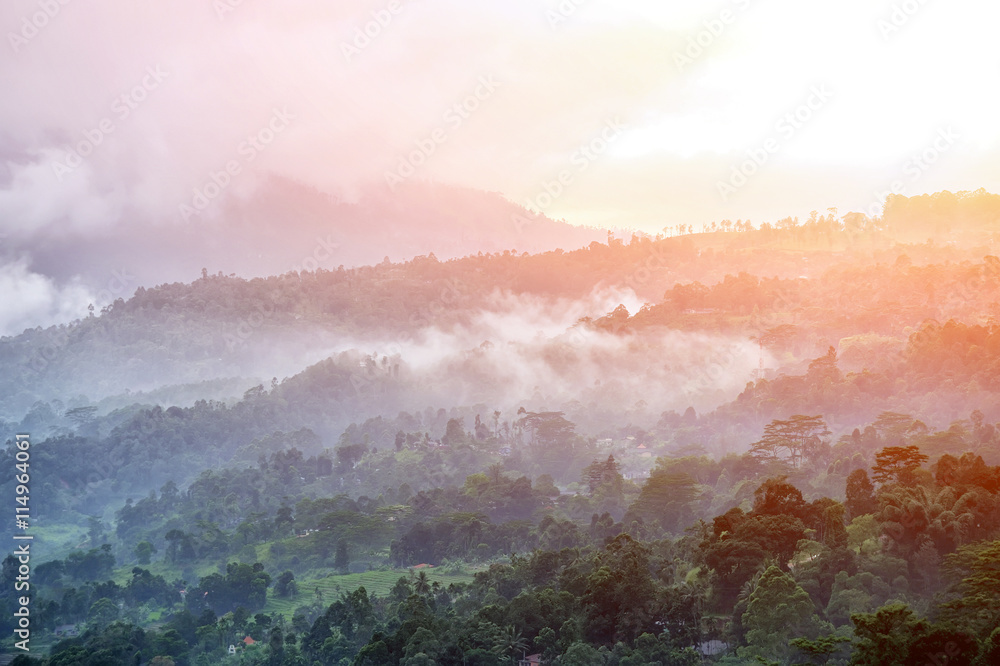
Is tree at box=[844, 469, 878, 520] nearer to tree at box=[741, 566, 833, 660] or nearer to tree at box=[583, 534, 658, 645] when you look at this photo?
tree at box=[741, 566, 833, 660]

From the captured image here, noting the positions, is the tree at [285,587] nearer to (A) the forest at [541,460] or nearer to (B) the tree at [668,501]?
(A) the forest at [541,460]

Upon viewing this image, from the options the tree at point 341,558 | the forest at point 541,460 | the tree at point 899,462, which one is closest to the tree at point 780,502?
the forest at point 541,460

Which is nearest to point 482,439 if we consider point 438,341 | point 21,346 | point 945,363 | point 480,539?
point 480,539

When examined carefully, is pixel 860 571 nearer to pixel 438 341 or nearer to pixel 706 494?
pixel 706 494

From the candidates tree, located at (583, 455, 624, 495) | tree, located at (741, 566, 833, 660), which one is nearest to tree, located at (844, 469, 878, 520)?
A: tree, located at (741, 566, 833, 660)

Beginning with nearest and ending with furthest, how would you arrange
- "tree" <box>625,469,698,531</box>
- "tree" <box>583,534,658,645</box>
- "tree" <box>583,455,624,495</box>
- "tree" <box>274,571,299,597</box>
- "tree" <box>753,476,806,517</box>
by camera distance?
"tree" <box>583,534,658,645</box> → "tree" <box>753,476,806,517</box> → "tree" <box>274,571,299,597</box> → "tree" <box>625,469,698,531</box> → "tree" <box>583,455,624,495</box>

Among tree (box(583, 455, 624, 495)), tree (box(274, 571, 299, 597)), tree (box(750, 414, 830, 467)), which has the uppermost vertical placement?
tree (box(750, 414, 830, 467))

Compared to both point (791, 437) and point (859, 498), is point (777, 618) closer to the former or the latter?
point (859, 498)
